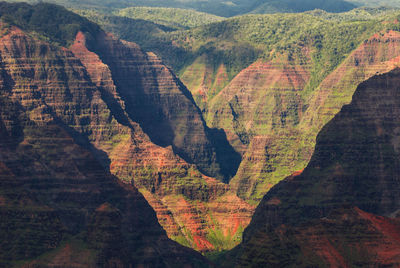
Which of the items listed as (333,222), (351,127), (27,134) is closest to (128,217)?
(27,134)

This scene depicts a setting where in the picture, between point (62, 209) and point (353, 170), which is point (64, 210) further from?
point (353, 170)

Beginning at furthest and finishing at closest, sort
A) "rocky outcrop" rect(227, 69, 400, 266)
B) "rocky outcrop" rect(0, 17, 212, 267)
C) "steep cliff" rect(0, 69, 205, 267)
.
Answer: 1. "rocky outcrop" rect(227, 69, 400, 266)
2. "rocky outcrop" rect(0, 17, 212, 267)
3. "steep cliff" rect(0, 69, 205, 267)

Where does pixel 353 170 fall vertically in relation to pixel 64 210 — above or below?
above

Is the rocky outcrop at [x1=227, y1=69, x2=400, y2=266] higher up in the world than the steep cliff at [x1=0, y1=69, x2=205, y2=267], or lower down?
higher up

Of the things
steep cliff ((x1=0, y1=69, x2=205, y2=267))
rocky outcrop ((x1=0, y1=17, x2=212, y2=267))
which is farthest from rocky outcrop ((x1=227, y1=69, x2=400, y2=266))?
rocky outcrop ((x1=0, y1=17, x2=212, y2=267))

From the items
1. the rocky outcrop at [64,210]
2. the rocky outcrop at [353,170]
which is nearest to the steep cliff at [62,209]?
the rocky outcrop at [64,210]

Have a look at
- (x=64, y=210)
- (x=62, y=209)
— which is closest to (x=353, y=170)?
(x=64, y=210)

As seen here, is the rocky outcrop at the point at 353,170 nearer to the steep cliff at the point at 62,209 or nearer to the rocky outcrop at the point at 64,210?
the steep cliff at the point at 62,209

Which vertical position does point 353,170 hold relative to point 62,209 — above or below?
above

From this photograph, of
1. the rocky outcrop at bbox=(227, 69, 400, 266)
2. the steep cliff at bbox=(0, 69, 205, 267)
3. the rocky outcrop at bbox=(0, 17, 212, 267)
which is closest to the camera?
the steep cliff at bbox=(0, 69, 205, 267)

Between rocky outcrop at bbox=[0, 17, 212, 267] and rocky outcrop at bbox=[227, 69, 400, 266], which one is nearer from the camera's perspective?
rocky outcrop at bbox=[0, 17, 212, 267]

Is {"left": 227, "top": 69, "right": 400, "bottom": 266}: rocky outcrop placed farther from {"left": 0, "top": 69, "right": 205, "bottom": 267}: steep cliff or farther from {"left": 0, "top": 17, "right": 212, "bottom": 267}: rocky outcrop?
{"left": 0, "top": 17, "right": 212, "bottom": 267}: rocky outcrop

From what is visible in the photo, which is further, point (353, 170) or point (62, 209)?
point (353, 170)
